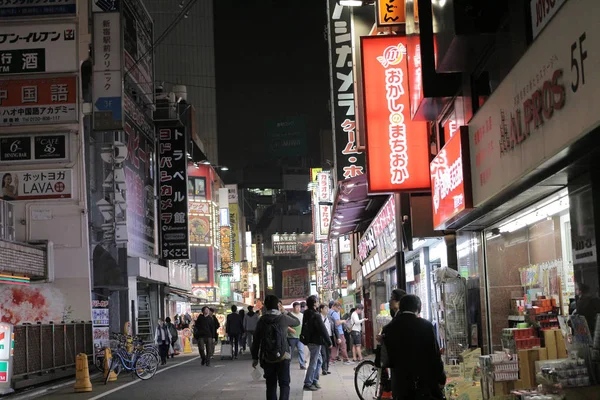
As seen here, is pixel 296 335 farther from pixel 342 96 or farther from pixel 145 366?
pixel 342 96

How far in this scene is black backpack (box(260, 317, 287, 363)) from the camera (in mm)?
11445

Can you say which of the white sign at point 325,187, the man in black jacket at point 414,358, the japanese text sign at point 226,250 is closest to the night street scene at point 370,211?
the man in black jacket at point 414,358

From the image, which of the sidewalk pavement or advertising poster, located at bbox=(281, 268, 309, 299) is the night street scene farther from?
advertising poster, located at bbox=(281, 268, 309, 299)

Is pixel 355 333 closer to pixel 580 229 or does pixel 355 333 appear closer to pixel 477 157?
pixel 477 157

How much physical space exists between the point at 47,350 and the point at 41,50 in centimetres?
1078

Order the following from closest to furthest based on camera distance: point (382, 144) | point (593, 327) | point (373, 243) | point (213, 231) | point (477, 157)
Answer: point (593, 327), point (477, 157), point (382, 144), point (373, 243), point (213, 231)

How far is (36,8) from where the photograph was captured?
26312mm

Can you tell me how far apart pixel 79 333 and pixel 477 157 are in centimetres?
1694

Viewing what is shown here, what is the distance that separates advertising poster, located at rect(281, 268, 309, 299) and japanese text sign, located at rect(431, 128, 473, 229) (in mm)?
90491

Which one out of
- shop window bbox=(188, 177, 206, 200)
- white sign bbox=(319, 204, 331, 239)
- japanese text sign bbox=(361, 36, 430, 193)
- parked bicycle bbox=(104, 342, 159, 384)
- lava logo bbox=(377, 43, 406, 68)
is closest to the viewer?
japanese text sign bbox=(361, 36, 430, 193)

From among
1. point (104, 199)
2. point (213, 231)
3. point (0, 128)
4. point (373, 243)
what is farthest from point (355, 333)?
point (213, 231)

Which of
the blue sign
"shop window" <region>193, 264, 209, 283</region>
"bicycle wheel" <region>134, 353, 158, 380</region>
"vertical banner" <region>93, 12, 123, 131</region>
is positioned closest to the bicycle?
"bicycle wheel" <region>134, 353, 158, 380</region>

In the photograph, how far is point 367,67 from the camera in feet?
51.3

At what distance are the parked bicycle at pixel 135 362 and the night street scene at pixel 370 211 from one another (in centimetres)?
6
